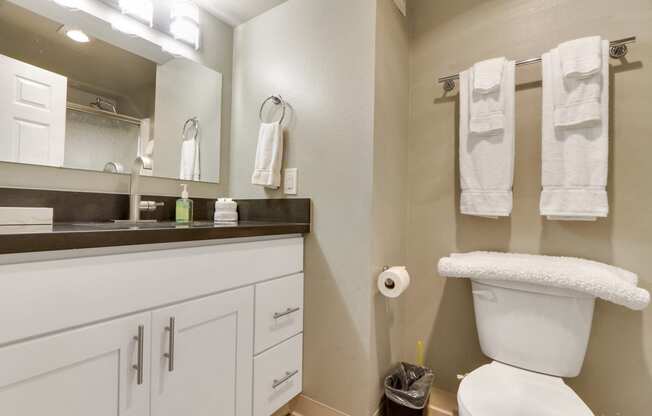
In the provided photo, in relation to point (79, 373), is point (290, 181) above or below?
above

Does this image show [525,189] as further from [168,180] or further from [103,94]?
[103,94]

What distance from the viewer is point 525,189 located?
49.8 inches

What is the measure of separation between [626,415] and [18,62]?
2.60 metres

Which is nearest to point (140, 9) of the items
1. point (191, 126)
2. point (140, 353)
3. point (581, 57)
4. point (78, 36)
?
point (78, 36)

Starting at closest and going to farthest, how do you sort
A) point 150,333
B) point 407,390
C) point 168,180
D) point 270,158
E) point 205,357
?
point 150,333 → point 205,357 → point 407,390 → point 270,158 → point 168,180

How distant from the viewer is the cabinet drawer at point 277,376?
110 cm

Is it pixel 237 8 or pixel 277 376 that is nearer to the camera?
pixel 277 376

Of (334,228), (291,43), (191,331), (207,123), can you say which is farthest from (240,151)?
(191,331)

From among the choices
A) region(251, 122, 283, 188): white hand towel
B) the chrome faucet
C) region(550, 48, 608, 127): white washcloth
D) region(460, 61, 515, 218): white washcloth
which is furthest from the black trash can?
the chrome faucet

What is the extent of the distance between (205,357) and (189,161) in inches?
40.6

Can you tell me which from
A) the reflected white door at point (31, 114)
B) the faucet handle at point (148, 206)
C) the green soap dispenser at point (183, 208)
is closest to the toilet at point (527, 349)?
the green soap dispenser at point (183, 208)

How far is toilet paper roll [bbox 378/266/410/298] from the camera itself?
1.18 m

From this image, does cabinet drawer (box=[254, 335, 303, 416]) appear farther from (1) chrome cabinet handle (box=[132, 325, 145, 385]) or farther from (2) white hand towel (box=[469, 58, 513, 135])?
(2) white hand towel (box=[469, 58, 513, 135])

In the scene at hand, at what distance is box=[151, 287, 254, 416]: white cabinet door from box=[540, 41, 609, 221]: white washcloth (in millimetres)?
1218
